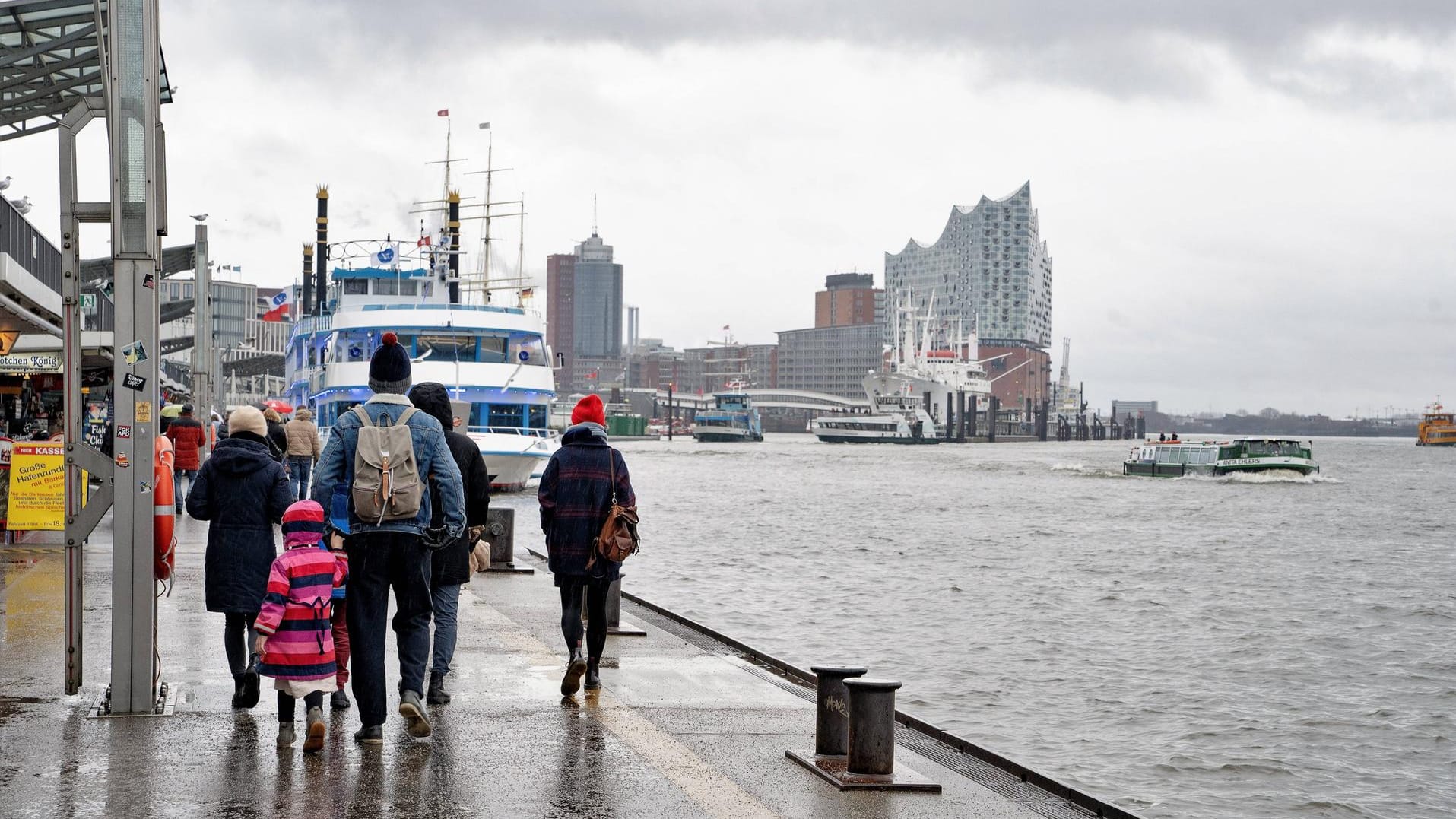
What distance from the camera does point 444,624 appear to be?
8516mm

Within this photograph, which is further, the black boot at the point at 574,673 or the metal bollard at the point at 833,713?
the black boot at the point at 574,673

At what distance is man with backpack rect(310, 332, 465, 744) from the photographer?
23.2 ft

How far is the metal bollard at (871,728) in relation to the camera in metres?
7.10

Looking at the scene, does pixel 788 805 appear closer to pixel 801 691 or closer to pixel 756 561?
pixel 801 691

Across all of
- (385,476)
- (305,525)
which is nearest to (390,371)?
(385,476)

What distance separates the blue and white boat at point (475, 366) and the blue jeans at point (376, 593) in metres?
30.9

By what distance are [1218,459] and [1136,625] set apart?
199 ft

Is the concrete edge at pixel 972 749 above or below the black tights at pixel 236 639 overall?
below

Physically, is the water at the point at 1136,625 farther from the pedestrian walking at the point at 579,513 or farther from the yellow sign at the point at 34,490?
Result: the yellow sign at the point at 34,490

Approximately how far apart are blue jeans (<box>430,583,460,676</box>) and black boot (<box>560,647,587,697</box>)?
2.36 feet

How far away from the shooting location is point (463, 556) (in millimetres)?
8352

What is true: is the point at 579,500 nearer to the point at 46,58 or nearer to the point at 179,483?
the point at 46,58

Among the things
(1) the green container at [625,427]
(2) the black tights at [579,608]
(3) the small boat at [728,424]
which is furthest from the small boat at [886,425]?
(2) the black tights at [579,608]

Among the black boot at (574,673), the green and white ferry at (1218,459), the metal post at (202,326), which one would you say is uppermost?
the metal post at (202,326)
